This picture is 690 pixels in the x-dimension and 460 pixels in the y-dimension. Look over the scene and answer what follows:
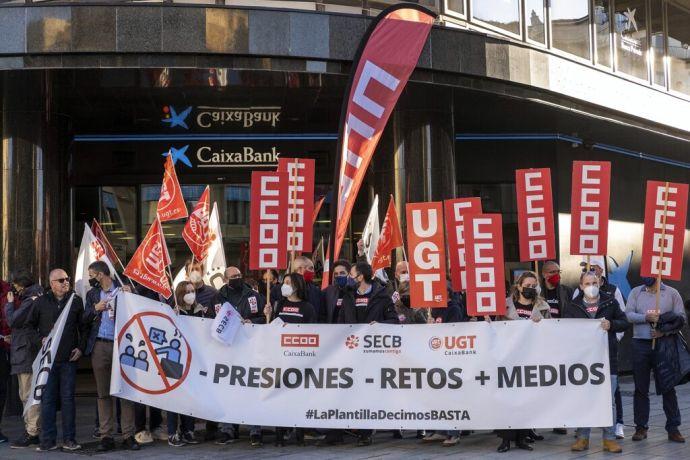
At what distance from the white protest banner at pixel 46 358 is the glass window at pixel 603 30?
1260cm

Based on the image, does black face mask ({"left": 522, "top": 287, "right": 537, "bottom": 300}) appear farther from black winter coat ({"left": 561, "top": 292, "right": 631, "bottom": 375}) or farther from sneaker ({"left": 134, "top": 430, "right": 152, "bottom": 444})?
sneaker ({"left": 134, "top": 430, "right": 152, "bottom": 444})

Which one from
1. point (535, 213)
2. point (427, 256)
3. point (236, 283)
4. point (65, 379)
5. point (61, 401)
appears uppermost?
point (535, 213)

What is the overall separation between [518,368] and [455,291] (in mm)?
1901

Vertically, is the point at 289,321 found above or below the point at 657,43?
below

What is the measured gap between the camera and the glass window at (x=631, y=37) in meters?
20.2

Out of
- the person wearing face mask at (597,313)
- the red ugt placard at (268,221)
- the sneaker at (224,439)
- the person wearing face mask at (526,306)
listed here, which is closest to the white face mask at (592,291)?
the person wearing face mask at (597,313)

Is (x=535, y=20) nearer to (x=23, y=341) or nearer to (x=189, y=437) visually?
(x=189, y=437)

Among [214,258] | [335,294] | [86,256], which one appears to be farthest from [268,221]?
[214,258]

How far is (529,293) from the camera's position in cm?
1066

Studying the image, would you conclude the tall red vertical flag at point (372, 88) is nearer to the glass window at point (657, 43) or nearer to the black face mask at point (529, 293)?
the black face mask at point (529, 293)

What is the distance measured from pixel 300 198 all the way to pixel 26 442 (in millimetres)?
4348

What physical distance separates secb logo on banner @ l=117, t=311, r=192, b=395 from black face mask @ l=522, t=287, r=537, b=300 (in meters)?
3.70

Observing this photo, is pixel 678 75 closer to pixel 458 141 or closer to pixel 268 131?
pixel 458 141

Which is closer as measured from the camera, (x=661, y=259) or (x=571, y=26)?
(x=661, y=259)
